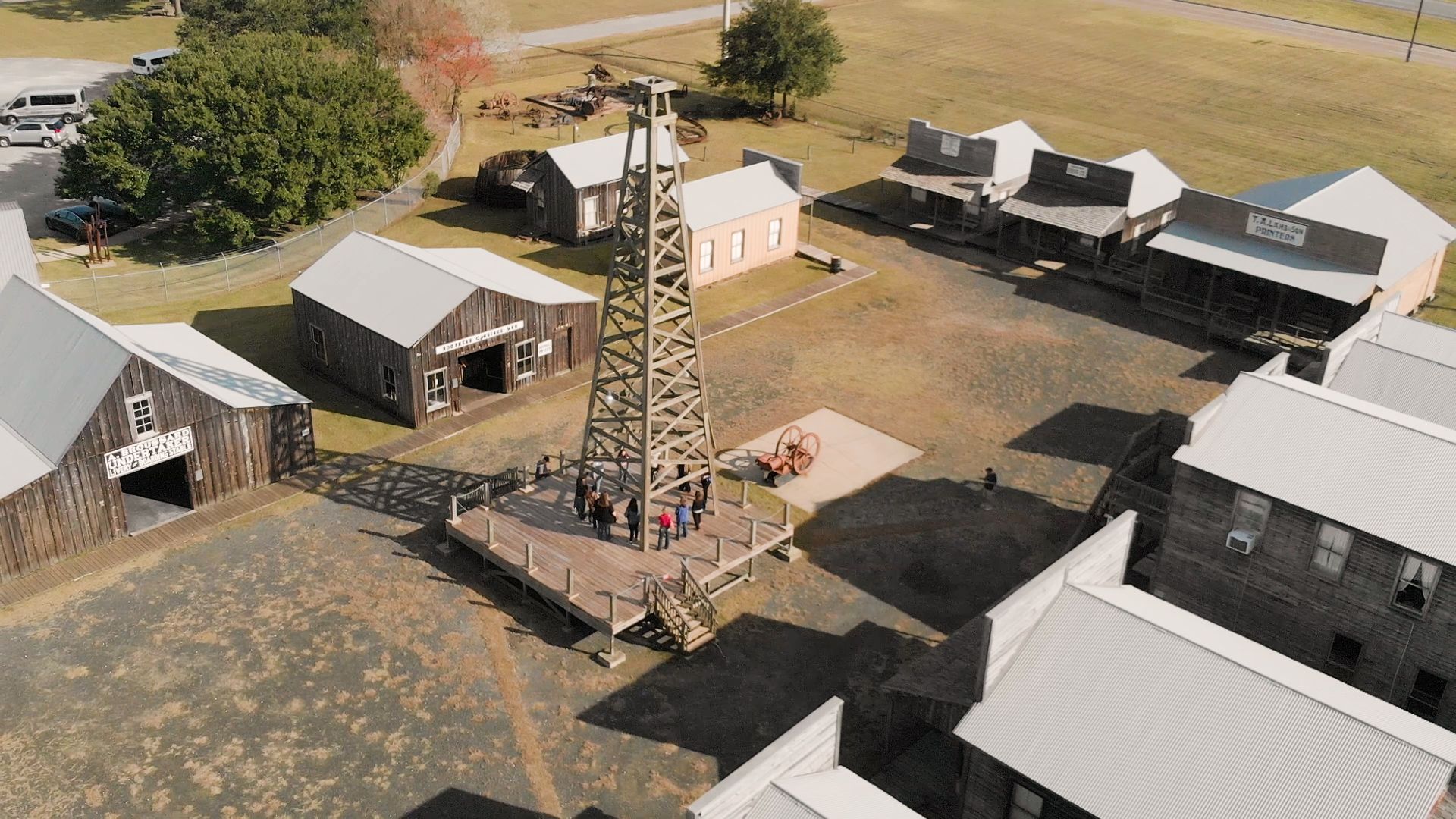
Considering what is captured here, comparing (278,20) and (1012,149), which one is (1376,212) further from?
(278,20)

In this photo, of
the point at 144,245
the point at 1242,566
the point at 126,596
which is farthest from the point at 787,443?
the point at 144,245

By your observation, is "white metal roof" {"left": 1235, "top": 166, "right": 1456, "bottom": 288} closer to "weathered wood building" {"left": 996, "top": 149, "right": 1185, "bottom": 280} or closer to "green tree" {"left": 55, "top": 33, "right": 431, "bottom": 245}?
"weathered wood building" {"left": 996, "top": 149, "right": 1185, "bottom": 280}

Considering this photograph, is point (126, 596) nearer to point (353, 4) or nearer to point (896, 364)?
point (896, 364)

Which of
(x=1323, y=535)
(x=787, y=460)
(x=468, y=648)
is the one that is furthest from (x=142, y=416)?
(x=1323, y=535)

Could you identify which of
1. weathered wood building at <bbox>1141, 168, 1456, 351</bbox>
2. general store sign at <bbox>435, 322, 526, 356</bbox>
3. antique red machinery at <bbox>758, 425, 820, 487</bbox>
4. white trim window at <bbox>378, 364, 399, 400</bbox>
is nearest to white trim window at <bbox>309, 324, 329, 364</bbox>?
white trim window at <bbox>378, 364, 399, 400</bbox>

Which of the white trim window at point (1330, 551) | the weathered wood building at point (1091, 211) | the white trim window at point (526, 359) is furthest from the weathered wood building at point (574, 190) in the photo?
the white trim window at point (1330, 551)
